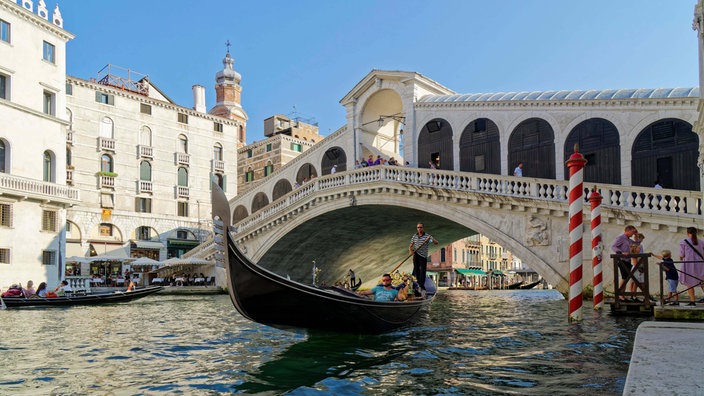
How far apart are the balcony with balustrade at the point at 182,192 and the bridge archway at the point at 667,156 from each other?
19.3 metres

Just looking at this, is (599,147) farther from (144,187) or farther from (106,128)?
(106,128)

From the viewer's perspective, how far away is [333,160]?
2109cm

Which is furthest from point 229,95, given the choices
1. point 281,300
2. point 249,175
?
point 281,300

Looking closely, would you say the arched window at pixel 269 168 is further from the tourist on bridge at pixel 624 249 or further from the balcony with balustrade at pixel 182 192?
the tourist on bridge at pixel 624 249

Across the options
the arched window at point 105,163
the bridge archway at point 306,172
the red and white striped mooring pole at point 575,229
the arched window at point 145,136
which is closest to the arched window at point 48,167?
the arched window at point 105,163

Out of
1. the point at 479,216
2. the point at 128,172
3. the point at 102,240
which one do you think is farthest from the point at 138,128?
the point at 479,216

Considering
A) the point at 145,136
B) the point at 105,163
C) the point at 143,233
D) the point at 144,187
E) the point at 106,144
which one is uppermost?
the point at 145,136

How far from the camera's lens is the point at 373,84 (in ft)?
62.0

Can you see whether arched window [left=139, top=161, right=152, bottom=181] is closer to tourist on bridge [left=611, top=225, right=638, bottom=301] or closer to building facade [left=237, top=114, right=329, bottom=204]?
building facade [left=237, top=114, right=329, bottom=204]

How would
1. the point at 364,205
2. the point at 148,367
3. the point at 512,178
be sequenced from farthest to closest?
the point at 364,205 < the point at 512,178 < the point at 148,367

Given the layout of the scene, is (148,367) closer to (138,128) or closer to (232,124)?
(138,128)

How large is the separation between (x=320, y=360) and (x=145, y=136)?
22.7m

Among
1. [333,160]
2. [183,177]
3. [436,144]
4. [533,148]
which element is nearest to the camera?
[533,148]

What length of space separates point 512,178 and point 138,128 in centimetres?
1801
